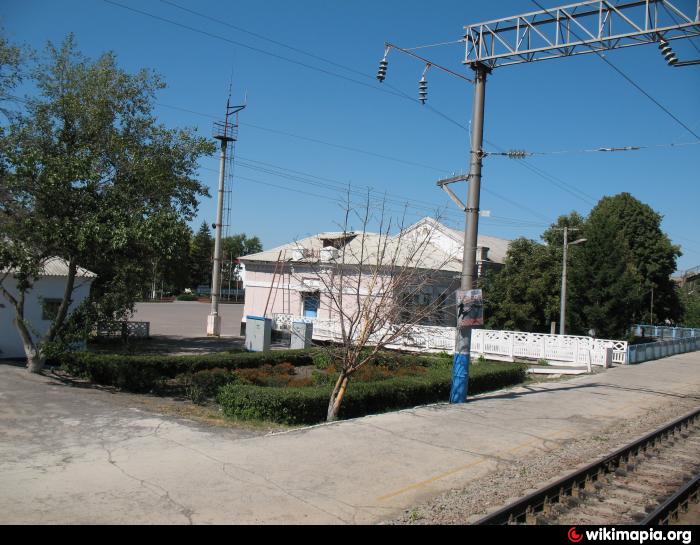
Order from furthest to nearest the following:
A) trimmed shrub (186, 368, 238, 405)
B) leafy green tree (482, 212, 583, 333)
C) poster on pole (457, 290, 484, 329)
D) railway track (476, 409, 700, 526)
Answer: leafy green tree (482, 212, 583, 333) → trimmed shrub (186, 368, 238, 405) → poster on pole (457, 290, 484, 329) → railway track (476, 409, 700, 526)

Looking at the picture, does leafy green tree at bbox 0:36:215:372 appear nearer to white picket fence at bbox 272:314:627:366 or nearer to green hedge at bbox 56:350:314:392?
green hedge at bbox 56:350:314:392

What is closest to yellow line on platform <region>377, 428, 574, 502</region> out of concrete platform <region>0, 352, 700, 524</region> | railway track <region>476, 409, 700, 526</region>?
concrete platform <region>0, 352, 700, 524</region>

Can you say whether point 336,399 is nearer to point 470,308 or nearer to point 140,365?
point 470,308

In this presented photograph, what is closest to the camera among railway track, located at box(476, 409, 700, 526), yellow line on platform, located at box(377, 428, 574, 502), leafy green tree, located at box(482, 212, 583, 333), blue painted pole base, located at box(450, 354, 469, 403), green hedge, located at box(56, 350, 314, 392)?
railway track, located at box(476, 409, 700, 526)

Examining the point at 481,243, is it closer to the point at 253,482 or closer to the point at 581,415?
the point at 581,415

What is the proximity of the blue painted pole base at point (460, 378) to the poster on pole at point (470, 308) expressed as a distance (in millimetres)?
812

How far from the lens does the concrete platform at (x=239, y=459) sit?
638 cm

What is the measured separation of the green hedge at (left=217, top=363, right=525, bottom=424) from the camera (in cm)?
1159

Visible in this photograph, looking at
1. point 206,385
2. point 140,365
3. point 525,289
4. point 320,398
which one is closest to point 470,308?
point 320,398

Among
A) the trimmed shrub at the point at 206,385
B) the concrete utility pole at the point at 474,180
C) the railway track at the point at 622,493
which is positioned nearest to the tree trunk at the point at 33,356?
the trimmed shrub at the point at 206,385

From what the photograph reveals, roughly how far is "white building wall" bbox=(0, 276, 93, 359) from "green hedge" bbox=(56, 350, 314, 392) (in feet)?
11.4

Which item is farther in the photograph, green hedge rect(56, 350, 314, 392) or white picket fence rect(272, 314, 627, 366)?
white picket fence rect(272, 314, 627, 366)

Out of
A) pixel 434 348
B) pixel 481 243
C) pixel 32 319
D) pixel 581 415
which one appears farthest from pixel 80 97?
pixel 481 243

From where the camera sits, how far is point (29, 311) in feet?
70.4
